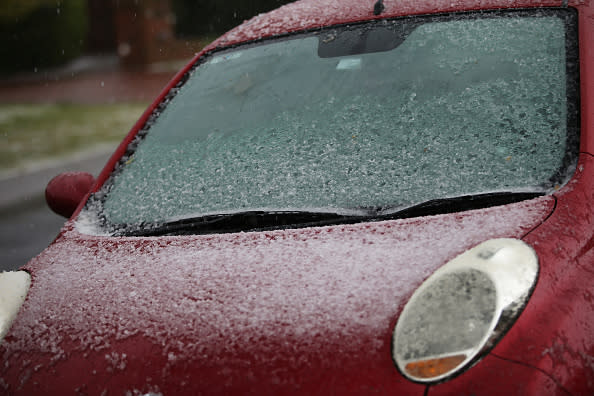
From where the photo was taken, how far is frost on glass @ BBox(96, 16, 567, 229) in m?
1.88

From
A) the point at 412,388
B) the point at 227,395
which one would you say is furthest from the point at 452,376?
the point at 227,395

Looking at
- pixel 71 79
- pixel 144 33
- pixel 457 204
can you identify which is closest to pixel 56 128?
pixel 71 79

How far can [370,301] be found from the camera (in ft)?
4.70

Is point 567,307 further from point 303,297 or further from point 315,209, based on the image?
point 315,209

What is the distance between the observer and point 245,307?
4.93 feet

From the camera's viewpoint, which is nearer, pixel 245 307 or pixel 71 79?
pixel 245 307

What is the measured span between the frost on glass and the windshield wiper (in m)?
0.03

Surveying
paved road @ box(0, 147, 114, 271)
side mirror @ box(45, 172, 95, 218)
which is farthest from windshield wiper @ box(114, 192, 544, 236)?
paved road @ box(0, 147, 114, 271)

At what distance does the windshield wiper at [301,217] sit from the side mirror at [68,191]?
57 cm

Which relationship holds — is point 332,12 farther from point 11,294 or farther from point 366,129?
point 11,294

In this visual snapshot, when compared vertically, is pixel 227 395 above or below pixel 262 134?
below

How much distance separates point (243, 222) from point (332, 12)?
1107 mm

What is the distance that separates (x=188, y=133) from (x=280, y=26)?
0.63 m

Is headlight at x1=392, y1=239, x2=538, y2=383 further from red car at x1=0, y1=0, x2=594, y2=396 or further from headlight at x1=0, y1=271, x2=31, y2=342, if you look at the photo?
headlight at x1=0, y1=271, x2=31, y2=342
